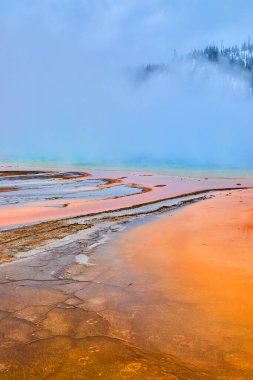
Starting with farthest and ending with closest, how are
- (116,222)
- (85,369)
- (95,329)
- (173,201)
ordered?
(173,201) < (116,222) < (95,329) < (85,369)

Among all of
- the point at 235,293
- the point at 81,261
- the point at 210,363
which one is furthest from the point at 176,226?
the point at 210,363

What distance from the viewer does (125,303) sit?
18.4ft

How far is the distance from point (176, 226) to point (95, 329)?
23.8 ft

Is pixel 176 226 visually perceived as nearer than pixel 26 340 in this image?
No

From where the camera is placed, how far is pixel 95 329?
473 centimetres

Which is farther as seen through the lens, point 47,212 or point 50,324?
point 47,212

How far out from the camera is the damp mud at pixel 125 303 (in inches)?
156

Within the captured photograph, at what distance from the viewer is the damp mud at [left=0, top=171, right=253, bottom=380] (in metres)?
3.97

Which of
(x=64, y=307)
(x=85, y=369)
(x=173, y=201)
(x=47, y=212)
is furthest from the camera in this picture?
(x=173, y=201)

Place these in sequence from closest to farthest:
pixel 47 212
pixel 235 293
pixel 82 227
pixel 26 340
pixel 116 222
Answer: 1. pixel 26 340
2. pixel 235 293
3. pixel 82 227
4. pixel 116 222
5. pixel 47 212

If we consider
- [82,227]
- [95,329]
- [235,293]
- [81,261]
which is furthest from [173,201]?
A: [95,329]

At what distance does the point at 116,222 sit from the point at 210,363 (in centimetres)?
852

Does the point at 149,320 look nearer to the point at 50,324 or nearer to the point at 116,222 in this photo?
the point at 50,324

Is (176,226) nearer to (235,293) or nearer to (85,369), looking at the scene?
(235,293)
